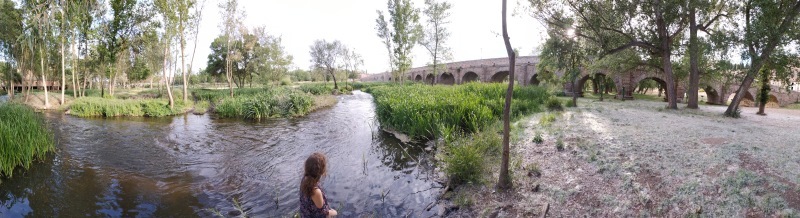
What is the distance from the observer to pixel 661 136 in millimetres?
6750

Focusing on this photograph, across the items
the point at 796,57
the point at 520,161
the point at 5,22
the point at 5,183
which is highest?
the point at 5,22

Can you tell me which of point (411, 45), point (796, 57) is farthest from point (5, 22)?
point (796, 57)

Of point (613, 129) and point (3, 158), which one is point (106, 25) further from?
point (613, 129)

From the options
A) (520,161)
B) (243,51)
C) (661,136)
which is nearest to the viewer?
(520,161)

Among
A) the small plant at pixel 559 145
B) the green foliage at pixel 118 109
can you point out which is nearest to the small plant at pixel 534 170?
the small plant at pixel 559 145

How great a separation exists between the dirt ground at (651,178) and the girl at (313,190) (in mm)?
2192

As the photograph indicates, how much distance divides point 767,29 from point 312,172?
13.6 metres

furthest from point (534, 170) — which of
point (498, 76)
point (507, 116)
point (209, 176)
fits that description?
point (498, 76)

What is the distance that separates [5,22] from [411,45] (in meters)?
28.4

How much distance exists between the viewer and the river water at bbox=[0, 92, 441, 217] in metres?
4.93

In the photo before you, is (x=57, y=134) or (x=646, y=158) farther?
(x=57, y=134)

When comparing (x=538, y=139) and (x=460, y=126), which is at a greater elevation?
(x=460, y=126)

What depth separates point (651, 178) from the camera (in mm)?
4484

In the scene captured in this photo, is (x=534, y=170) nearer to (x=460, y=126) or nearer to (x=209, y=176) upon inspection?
(x=460, y=126)
